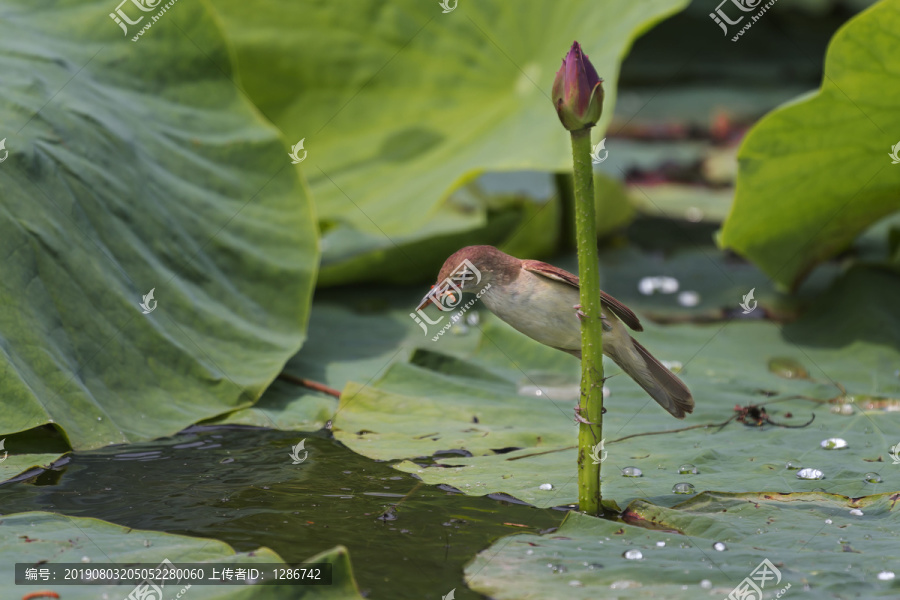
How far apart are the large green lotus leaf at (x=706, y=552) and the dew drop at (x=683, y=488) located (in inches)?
3.4

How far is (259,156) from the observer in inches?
131

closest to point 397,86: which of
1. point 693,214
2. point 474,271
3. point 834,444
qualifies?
point 693,214

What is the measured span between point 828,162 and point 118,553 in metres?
2.59

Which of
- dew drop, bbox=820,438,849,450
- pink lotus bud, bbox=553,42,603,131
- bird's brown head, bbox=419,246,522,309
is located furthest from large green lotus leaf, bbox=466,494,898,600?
pink lotus bud, bbox=553,42,603,131

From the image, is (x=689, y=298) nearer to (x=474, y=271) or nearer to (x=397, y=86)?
(x=397, y=86)

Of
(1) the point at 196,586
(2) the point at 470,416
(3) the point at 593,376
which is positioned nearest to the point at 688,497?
(3) the point at 593,376

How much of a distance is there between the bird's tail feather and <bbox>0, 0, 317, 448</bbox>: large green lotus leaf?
1170 mm

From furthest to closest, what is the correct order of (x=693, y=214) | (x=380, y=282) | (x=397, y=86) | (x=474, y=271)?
(x=693, y=214) < (x=397, y=86) < (x=380, y=282) < (x=474, y=271)

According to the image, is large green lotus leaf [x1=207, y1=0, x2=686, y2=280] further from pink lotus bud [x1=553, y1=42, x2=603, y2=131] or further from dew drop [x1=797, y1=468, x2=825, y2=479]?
pink lotus bud [x1=553, y1=42, x2=603, y2=131]

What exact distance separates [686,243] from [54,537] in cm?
395

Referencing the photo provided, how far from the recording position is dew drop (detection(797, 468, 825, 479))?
212 centimetres

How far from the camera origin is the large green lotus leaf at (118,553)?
153 cm

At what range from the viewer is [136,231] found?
278 centimetres

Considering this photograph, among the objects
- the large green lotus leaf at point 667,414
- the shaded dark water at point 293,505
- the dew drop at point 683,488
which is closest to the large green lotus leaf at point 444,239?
the large green lotus leaf at point 667,414
